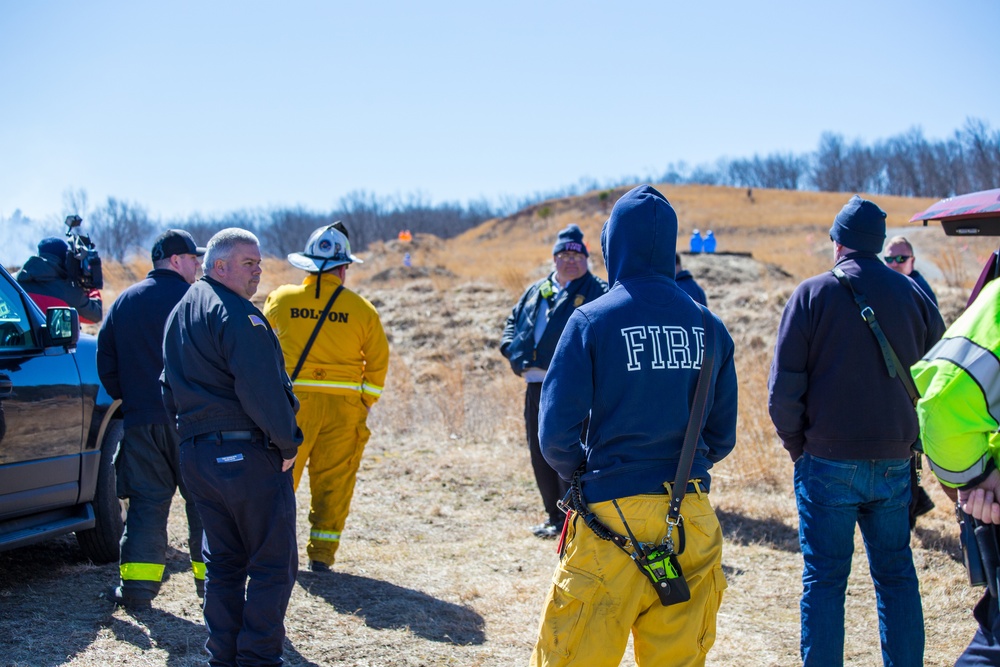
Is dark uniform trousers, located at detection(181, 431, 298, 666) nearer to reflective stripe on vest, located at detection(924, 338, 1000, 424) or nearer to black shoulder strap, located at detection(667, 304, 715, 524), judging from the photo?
black shoulder strap, located at detection(667, 304, 715, 524)

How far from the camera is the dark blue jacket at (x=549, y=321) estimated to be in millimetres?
5723

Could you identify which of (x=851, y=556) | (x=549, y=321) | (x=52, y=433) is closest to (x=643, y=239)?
(x=851, y=556)

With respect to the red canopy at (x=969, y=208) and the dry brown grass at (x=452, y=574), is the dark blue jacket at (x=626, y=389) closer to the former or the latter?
the red canopy at (x=969, y=208)

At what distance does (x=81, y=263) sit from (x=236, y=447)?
504 cm

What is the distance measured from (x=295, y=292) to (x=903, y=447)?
136 inches

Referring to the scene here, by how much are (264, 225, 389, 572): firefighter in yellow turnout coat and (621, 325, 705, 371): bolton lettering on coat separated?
8.66 ft

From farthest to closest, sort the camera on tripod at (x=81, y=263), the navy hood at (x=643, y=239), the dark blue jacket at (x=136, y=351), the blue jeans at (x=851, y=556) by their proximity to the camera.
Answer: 1. the camera on tripod at (x=81, y=263)
2. the dark blue jacket at (x=136, y=351)
3. the blue jeans at (x=851, y=556)
4. the navy hood at (x=643, y=239)

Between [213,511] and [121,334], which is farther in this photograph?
[121,334]

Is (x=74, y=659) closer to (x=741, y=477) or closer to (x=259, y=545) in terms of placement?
(x=259, y=545)

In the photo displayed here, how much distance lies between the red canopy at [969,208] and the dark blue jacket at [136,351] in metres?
3.76

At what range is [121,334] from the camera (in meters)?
4.56

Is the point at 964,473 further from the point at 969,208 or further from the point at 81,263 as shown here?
the point at 81,263

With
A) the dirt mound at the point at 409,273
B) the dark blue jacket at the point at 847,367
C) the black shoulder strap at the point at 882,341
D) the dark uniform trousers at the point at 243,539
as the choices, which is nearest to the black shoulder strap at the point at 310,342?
the dark uniform trousers at the point at 243,539

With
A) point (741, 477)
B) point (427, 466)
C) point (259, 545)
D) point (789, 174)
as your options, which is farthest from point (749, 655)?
point (789, 174)
